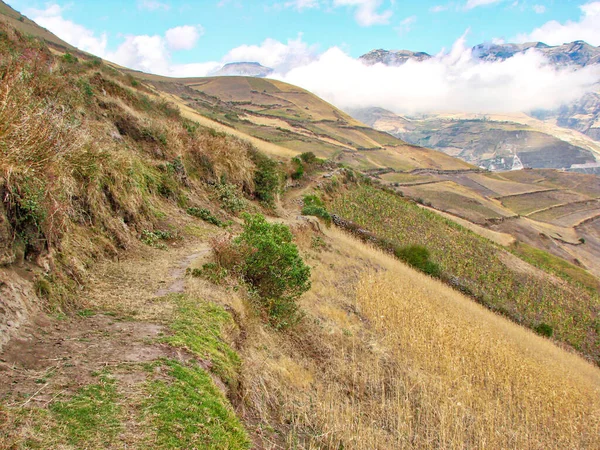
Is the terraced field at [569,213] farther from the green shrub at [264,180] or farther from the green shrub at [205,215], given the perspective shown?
the green shrub at [205,215]

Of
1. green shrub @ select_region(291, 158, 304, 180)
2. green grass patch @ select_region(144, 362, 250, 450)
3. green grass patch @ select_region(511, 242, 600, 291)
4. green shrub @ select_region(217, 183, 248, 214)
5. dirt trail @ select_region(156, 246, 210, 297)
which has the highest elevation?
green shrub @ select_region(291, 158, 304, 180)

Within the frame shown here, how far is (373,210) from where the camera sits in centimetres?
3272

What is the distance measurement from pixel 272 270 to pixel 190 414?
14.3ft

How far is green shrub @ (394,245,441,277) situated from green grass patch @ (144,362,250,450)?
20.3 m

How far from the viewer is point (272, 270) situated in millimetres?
7758

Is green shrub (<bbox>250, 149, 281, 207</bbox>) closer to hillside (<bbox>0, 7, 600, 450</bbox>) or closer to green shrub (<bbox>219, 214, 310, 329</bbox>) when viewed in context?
hillside (<bbox>0, 7, 600, 450</bbox>)

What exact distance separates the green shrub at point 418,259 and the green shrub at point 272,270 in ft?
54.0

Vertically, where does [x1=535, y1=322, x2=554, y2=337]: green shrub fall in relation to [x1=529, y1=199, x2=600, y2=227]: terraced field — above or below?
below

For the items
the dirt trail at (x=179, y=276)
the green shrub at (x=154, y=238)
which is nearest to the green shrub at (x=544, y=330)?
the dirt trail at (x=179, y=276)

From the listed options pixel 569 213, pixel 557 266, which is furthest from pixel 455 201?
pixel 569 213

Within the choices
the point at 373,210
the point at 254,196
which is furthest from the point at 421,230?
the point at 254,196

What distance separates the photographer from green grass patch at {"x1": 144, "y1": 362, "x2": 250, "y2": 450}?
3.20 meters

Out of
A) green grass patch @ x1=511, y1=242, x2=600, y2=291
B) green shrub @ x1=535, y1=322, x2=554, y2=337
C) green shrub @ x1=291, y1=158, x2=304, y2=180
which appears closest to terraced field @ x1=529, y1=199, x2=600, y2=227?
green grass patch @ x1=511, y1=242, x2=600, y2=291

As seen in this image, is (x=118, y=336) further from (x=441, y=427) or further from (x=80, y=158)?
(x=441, y=427)
